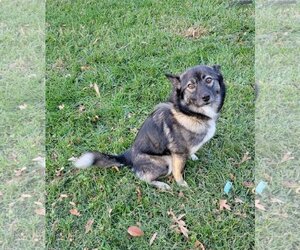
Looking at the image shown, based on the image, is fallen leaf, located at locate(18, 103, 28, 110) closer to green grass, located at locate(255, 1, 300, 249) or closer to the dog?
the dog

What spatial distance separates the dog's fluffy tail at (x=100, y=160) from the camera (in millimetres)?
3072

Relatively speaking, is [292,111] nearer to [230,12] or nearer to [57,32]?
[230,12]

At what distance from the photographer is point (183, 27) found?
5.05 meters

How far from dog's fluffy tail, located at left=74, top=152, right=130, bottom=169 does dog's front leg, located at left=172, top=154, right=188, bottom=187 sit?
382 millimetres

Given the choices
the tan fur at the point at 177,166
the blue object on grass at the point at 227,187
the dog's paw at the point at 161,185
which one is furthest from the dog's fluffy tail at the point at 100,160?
the blue object on grass at the point at 227,187

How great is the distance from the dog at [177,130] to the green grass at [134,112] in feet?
0.43

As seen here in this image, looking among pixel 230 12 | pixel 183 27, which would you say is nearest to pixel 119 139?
pixel 183 27

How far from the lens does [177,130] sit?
2.94 meters

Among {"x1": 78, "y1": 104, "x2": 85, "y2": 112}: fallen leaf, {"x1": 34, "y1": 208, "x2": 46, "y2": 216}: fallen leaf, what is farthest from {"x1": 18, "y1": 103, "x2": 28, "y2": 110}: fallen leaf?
{"x1": 34, "y1": 208, "x2": 46, "y2": 216}: fallen leaf

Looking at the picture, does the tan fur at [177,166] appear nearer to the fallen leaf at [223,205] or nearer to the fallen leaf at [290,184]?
the fallen leaf at [223,205]

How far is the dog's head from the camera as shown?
278 cm

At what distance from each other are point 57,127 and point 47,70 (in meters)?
1.06

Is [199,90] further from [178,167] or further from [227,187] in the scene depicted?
[227,187]

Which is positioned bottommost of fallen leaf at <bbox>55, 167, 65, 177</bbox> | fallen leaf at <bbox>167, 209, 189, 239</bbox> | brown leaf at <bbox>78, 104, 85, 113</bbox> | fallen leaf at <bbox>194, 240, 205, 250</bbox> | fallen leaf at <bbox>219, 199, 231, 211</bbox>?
fallen leaf at <bbox>194, 240, 205, 250</bbox>
